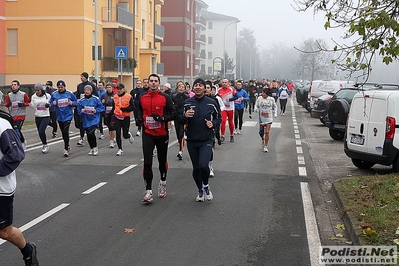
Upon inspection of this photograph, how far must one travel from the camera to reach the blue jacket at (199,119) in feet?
29.9

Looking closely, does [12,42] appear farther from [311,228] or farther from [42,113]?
[311,228]

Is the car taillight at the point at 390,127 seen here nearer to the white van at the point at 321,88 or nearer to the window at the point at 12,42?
A: the white van at the point at 321,88

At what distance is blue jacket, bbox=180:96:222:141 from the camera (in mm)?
9109

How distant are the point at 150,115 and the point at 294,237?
3.14 m

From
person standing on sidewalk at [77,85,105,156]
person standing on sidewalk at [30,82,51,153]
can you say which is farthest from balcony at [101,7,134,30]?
person standing on sidewalk at [77,85,105,156]

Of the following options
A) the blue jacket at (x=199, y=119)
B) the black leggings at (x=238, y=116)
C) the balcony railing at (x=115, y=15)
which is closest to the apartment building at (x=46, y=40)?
the balcony railing at (x=115, y=15)

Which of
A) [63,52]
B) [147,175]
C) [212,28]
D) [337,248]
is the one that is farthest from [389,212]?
[212,28]

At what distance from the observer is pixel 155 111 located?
9.21 m

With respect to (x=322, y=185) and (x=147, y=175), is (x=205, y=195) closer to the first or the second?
(x=147, y=175)

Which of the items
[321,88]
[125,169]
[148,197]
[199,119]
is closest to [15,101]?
[125,169]

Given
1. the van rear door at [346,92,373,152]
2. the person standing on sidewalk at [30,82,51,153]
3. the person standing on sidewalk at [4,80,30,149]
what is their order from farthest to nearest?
the person standing on sidewalk at [30,82,51,153]
the person standing on sidewalk at [4,80,30,149]
the van rear door at [346,92,373,152]

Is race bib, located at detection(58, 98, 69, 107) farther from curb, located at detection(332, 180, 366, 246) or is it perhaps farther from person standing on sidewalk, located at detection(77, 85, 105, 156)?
curb, located at detection(332, 180, 366, 246)

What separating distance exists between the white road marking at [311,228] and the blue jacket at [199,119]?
1.83 m

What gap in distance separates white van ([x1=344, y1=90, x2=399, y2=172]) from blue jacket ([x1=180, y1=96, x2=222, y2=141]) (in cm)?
309
